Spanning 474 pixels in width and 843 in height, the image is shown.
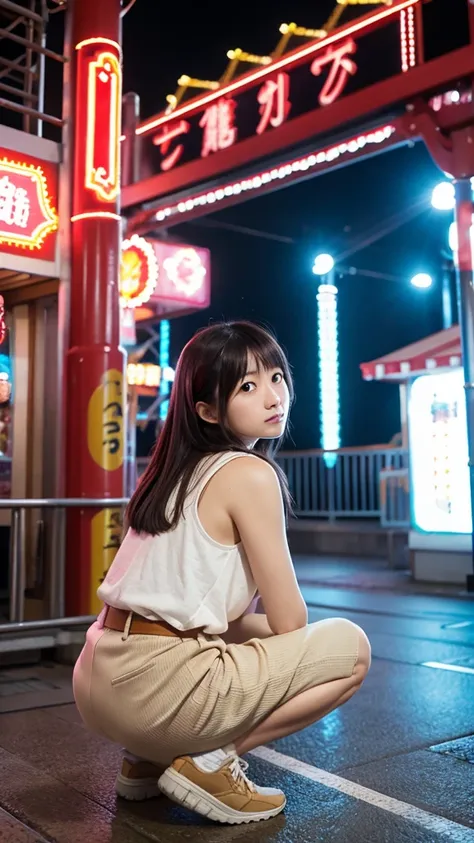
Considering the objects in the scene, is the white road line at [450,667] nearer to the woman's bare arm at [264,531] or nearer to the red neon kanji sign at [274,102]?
the woman's bare arm at [264,531]

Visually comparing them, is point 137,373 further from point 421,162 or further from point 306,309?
point 421,162

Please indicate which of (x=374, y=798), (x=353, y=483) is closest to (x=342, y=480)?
(x=353, y=483)

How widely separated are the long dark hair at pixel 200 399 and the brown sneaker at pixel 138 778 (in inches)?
29.6

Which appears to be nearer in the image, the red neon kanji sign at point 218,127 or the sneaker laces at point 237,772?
the sneaker laces at point 237,772

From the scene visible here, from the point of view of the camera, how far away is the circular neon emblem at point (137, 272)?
1037cm

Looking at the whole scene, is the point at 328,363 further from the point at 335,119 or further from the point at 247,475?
the point at 247,475

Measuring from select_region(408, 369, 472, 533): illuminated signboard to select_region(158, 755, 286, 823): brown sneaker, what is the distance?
639 centimetres

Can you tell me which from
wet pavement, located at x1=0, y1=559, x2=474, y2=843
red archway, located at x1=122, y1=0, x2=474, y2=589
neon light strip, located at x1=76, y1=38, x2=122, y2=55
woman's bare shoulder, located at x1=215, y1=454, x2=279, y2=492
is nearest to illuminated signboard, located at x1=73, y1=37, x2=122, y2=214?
neon light strip, located at x1=76, y1=38, x2=122, y2=55

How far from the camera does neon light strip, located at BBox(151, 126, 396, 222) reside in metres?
7.07

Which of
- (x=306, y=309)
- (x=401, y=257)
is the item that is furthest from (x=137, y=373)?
(x=401, y=257)

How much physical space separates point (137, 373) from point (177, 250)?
815 centimetres

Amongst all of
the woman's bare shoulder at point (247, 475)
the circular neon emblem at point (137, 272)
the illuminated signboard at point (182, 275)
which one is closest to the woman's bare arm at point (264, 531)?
the woman's bare shoulder at point (247, 475)

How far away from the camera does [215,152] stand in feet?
26.5

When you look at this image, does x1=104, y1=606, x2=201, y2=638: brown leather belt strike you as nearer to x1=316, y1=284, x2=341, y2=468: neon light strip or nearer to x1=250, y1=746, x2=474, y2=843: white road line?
x1=250, y1=746, x2=474, y2=843: white road line
